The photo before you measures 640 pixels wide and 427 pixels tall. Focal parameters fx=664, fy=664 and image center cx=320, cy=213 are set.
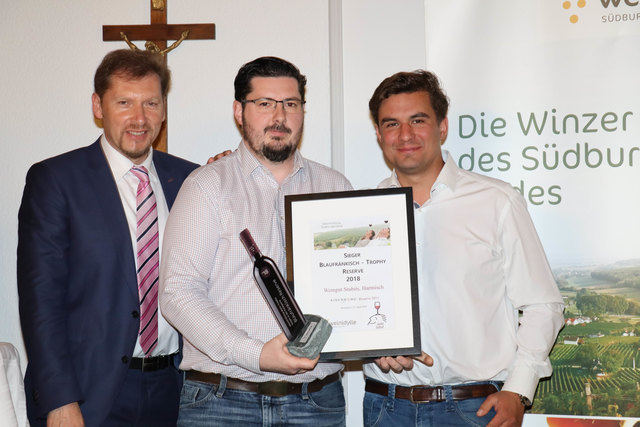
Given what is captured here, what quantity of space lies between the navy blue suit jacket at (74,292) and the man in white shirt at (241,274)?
29 cm

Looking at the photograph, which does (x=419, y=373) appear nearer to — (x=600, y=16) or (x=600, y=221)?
(x=600, y=221)

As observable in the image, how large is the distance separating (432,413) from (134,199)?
140 centimetres

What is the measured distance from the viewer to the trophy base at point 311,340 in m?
1.94

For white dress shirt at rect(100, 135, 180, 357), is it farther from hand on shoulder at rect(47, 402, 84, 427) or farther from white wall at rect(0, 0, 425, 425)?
white wall at rect(0, 0, 425, 425)

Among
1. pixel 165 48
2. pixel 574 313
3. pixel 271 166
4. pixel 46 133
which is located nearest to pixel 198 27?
pixel 165 48

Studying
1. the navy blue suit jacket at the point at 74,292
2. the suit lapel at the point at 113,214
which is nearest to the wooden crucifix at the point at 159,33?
the suit lapel at the point at 113,214

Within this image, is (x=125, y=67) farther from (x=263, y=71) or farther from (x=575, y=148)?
(x=575, y=148)

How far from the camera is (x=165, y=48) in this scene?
3.42 m

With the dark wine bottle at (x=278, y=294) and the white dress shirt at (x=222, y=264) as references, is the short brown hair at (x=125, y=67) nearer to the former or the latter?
the white dress shirt at (x=222, y=264)

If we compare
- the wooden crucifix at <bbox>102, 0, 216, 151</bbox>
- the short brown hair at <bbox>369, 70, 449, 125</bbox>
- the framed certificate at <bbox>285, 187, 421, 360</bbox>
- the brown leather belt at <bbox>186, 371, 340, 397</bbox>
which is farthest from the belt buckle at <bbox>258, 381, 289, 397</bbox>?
the wooden crucifix at <bbox>102, 0, 216, 151</bbox>

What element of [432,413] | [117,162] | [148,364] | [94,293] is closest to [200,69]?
[117,162]

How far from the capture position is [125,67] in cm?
266

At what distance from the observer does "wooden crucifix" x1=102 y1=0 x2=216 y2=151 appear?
3396 millimetres

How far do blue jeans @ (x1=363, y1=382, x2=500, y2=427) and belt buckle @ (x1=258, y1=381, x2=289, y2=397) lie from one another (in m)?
0.40
